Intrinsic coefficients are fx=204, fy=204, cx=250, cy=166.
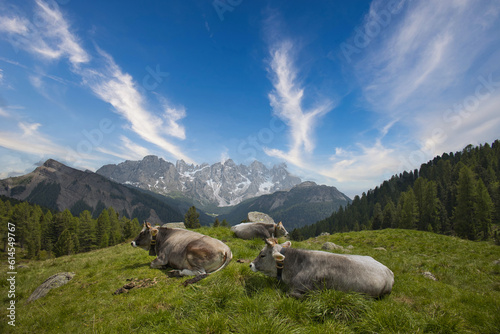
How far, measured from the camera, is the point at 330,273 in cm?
661

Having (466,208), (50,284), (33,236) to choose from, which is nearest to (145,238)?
(50,284)

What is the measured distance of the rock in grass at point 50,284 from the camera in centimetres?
836

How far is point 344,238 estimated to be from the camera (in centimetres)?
2570

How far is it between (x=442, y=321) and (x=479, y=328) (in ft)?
4.46

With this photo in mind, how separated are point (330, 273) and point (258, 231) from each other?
1231 centimetres

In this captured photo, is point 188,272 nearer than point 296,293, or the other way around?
point 296,293

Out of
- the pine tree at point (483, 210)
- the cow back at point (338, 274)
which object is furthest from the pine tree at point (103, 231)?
the pine tree at point (483, 210)

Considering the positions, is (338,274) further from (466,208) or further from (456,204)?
(456,204)

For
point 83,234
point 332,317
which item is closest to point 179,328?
point 332,317

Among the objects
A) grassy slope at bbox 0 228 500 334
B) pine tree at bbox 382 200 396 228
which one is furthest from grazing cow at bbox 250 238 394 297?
pine tree at bbox 382 200 396 228

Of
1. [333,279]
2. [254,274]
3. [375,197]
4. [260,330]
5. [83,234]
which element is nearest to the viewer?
[260,330]

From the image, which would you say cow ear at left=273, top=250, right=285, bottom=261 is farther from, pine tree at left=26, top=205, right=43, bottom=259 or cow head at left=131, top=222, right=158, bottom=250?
pine tree at left=26, top=205, right=43, bottom=259

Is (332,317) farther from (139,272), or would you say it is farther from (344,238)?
(344,238)

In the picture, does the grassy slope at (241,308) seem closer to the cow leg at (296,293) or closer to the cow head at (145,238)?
the cow leg at (296,293)
